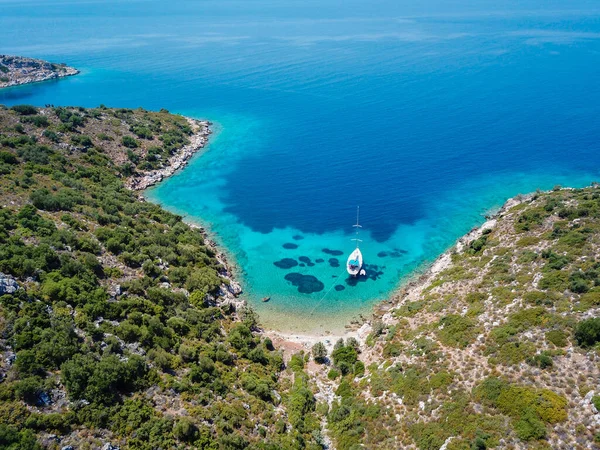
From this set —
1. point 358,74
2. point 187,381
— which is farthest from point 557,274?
point 358,74

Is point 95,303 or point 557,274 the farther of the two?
point 557,274

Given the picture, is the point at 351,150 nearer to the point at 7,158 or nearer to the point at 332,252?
the point at 332,252

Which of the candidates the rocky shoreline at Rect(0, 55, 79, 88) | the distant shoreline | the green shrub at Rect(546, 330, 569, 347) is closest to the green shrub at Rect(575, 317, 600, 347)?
the green shrub at Rect(546, 330, 569, 347)

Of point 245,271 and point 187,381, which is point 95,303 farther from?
point 245,271

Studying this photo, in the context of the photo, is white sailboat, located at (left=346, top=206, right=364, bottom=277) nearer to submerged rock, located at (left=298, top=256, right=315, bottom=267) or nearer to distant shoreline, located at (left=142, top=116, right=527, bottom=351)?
submerged rock, located at (left=298, top=256, right=315, bottom=267)

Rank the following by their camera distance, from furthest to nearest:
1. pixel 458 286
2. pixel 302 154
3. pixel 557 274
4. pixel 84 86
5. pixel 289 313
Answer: pixel 84 86 < pixel 302 154 < pixel 289 313 < pixel 458 286 < pixel 557 274


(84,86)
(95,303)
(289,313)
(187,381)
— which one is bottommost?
(289,313)
